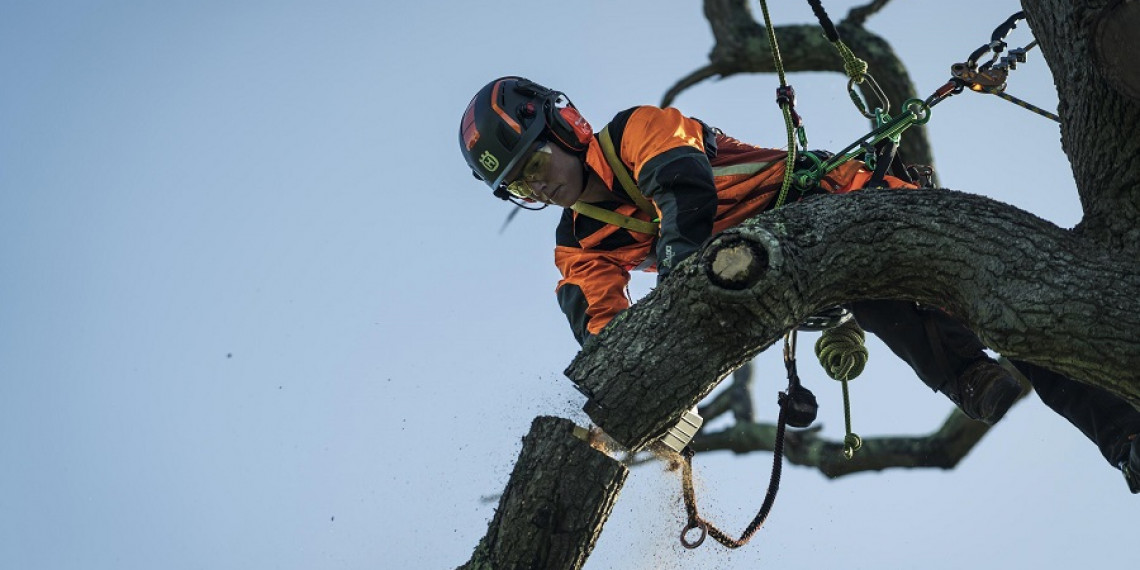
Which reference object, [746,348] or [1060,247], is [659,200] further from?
[1060,247]

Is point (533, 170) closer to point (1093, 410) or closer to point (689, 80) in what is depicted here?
point (1093, 410)

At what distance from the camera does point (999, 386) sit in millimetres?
5215

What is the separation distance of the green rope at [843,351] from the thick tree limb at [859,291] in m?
1.52

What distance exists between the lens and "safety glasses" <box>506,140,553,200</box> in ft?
18.9

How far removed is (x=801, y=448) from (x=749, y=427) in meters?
0.51

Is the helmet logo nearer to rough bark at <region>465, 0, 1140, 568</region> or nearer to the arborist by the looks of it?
the arborist

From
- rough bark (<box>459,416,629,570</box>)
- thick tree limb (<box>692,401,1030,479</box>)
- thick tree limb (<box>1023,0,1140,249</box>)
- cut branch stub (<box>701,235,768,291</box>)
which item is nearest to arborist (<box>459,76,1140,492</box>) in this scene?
cut branch stub (<box>701,235,768,291</box>)

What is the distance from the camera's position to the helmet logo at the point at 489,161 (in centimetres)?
578

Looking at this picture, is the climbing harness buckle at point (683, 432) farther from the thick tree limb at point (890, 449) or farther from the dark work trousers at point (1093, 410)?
the thick tree limb at point (890, 449)

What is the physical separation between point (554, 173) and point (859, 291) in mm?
1862

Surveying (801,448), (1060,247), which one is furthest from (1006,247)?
(801,448)

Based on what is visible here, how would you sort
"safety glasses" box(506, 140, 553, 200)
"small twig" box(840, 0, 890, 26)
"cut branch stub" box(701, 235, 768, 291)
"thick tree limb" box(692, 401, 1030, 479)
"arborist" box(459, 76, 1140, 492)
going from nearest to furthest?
1. "cut branch stub" box(701, 235, 768, 291)
2. "arborist" box(459, 76, 1140, 492)
3. "safety glasses" box(506, 140, 553, 200)
4. "small twig" box(840, 0, 890, 26)
5. "thick tree limb" box(692, 401, 1030, 479)

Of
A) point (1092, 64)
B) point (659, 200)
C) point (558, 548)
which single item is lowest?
point (558, 548)

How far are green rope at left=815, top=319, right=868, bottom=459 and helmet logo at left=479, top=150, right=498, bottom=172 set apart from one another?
1590mm
